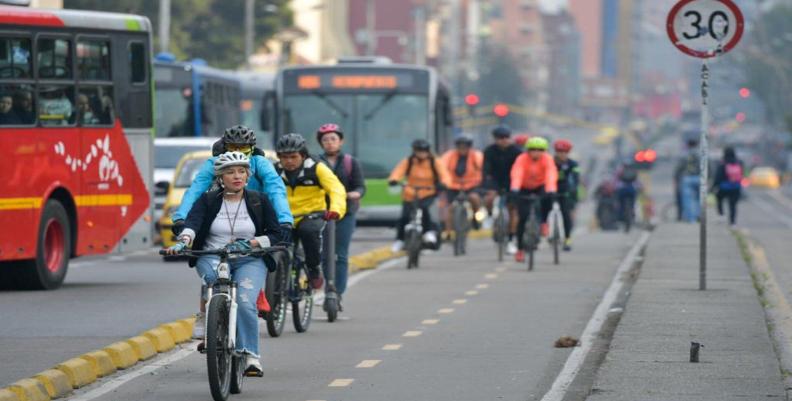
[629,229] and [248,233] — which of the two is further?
[629,229]

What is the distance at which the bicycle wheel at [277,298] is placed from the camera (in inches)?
584

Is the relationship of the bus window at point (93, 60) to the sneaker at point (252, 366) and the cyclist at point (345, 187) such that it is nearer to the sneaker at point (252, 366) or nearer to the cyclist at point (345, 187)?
the cyclist at point (345, 187)

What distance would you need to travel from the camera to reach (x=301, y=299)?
15.6 meters

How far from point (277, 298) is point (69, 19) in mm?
7159

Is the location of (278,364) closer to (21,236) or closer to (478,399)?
(478,399)

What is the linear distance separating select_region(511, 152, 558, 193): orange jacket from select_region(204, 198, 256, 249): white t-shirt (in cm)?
1269

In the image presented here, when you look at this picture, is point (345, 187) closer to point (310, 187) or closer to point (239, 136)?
point (310, 187)

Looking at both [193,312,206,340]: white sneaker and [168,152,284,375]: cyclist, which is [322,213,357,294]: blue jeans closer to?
[168,152,284,375]: cyclist

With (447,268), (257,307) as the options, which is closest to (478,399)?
(257,307)

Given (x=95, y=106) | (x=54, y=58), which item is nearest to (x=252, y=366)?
(x=54, y=58)

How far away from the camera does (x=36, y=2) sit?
44.0 metres

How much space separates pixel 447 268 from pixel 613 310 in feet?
23.2

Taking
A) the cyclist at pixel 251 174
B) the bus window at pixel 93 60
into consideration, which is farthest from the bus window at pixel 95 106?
the cyclist at pixel 251 174

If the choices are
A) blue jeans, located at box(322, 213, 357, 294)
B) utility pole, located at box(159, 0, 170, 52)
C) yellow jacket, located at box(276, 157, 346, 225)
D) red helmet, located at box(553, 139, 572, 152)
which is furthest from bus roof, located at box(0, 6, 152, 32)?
utility pole, located at box(159, 0, 170, 52)
